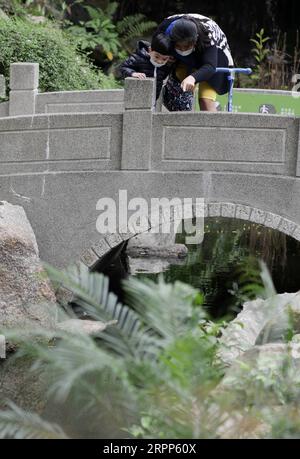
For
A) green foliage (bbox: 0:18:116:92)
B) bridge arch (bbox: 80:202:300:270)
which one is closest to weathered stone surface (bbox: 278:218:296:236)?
bridge arch (bbox: 80:202:300:270)

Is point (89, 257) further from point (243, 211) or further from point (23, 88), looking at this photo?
point (23, 88)

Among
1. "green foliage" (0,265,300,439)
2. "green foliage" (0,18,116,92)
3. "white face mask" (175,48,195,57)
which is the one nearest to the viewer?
"green foliage" (0,265,300,439)

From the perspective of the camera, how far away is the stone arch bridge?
39.5 ft

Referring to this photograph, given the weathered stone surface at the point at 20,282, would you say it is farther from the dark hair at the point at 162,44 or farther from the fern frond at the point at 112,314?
the fern frond at the point at 112,314

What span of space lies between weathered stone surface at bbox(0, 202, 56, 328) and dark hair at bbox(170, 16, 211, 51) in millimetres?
2673

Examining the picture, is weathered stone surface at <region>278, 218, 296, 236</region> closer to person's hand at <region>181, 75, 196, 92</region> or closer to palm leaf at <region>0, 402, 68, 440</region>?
person's hand at <region>181, 75, 196, 92</region>

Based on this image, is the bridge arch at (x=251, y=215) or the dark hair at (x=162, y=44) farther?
the bridge arch at (x=251, y=215)

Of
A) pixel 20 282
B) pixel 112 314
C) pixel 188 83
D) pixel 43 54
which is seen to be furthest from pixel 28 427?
pixel 43 54

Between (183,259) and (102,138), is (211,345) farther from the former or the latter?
(183,259)

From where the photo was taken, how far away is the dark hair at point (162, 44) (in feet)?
37.6

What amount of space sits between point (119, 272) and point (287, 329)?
9927 millimetres

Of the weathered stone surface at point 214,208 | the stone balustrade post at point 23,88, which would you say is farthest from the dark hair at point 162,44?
the stone balustrade post at point 23,88

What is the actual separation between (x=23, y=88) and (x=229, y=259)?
16.6 ft

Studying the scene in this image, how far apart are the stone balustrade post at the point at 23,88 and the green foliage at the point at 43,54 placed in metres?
1.90
